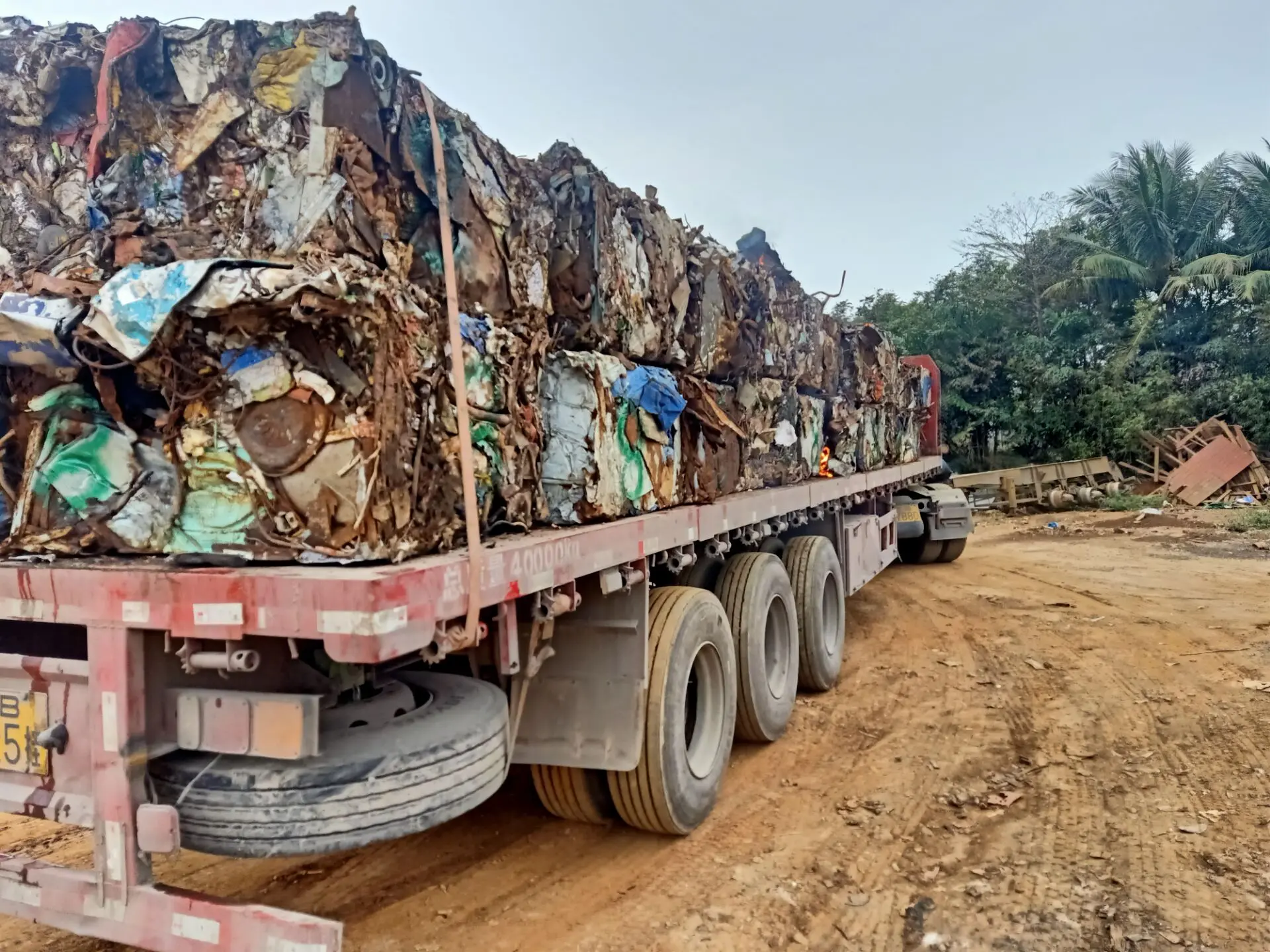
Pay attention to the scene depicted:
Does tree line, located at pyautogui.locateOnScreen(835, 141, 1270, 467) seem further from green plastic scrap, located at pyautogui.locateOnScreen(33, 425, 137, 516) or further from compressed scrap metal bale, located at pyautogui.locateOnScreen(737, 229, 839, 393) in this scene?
green plastic scrap, located at pyautogui.locateOnScreen(33, 425, 137, 516)

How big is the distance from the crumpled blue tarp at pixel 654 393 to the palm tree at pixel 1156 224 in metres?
21.9

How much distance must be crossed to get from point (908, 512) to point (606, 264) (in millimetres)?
8532

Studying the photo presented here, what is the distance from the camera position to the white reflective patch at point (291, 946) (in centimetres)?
208

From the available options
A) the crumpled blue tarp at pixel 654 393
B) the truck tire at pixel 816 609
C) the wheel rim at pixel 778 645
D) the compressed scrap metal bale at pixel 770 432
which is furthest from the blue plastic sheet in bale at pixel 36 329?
the truck tire at pixel 816 609

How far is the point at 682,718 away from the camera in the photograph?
362 cm

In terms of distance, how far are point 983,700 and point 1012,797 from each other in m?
1.66

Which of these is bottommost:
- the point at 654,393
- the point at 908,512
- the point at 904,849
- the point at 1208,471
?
the point at 904,849

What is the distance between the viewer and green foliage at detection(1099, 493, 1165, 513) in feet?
57.9

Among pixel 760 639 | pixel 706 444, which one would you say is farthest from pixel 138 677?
pixel 760 639

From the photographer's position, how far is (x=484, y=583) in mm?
2381

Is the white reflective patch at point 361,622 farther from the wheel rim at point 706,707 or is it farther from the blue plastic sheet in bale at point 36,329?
the wheel rim at point 706,707

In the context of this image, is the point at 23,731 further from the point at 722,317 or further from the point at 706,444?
the point at 722,317

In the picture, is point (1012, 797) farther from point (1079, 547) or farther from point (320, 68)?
point (1079, 547)

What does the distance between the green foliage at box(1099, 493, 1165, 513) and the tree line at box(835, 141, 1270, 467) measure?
213 cm
